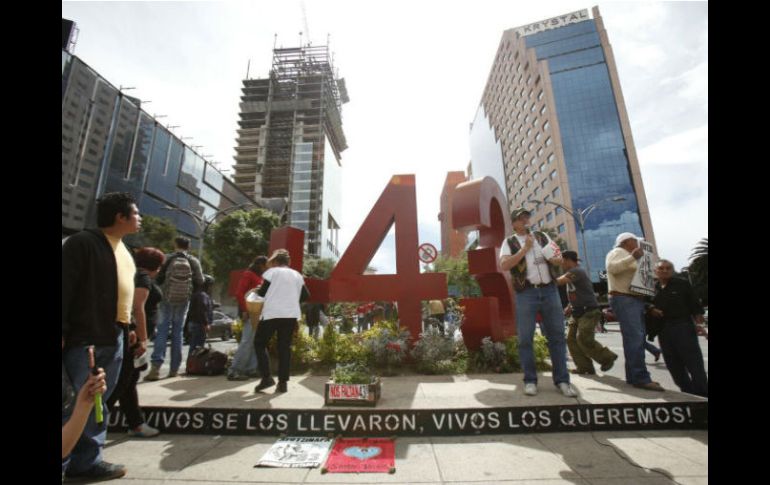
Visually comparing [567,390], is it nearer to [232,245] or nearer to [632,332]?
[632,332]

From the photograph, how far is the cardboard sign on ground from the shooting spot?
2494 millimetres

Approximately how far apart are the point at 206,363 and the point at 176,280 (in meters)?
1.40

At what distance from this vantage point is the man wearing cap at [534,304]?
12.4 ft

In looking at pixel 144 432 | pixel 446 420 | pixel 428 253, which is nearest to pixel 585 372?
pixel 446 420

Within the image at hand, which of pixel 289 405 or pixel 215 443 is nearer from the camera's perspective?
pixel 215 443

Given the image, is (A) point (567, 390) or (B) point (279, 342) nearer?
(A) point (567, 390)

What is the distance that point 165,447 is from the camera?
2.87 meters

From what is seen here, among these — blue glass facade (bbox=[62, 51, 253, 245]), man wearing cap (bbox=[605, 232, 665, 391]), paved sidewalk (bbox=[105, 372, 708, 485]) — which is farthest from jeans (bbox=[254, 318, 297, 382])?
blue glass facade (bbox=[62, 51, 253, 245])

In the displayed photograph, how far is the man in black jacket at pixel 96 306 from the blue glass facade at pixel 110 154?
116 feet

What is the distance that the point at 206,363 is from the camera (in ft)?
17.3

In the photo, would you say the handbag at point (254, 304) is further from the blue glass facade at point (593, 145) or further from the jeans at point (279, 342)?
the blue glass facade at point (593, 145)

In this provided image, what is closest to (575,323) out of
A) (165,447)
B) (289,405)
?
(289,405)

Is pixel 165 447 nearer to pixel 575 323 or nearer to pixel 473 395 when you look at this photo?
pixel 473 395
